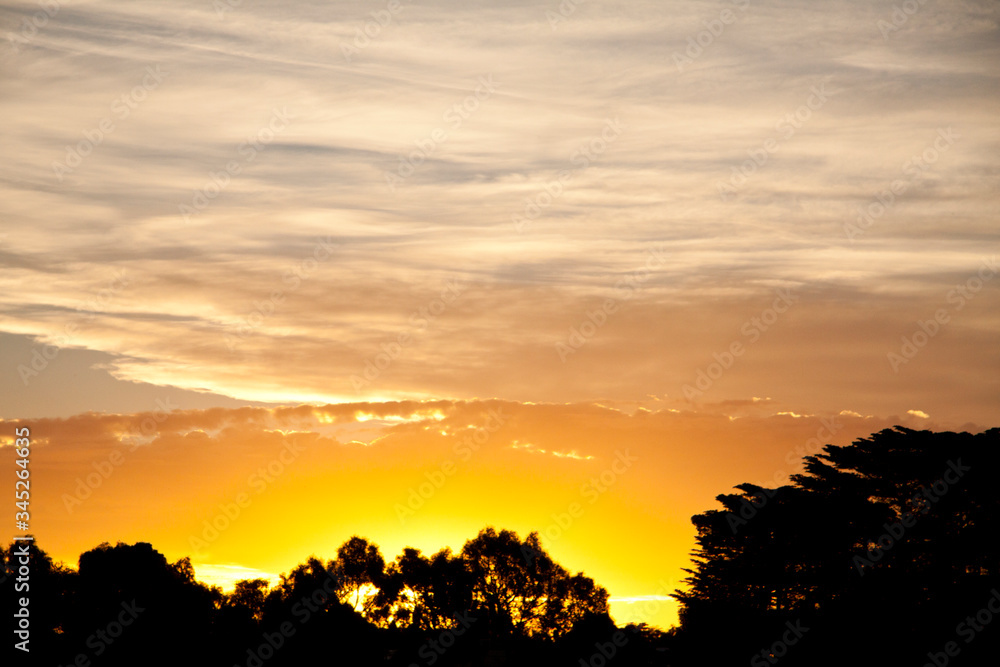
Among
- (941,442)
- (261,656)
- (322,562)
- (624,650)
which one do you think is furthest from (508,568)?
(941,442)

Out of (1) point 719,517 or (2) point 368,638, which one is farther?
(2) point 368,638

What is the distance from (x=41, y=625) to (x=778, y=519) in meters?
79.3

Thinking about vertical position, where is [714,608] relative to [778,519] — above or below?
below

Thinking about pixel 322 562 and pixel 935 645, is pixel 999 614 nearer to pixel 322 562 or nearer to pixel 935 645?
pixel 935 645

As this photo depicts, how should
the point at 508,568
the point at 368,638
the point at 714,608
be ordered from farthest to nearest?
1. the point at 508,568
2. the point at 368,638
3. the point at 714,608

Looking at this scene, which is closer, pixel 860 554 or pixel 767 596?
pixel 860 554

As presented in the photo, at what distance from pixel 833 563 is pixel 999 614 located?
59.5 ft

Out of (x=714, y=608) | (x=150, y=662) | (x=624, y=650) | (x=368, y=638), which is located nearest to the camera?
(x=714, y=608)

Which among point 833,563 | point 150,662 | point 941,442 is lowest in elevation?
point 150,662

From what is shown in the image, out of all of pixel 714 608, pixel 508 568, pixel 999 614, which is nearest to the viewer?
pixel 999 614

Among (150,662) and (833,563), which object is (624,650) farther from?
(150,662)

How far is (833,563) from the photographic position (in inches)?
3438

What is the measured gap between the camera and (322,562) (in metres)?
182

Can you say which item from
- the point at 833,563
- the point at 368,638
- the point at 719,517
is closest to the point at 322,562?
the point at 368,638
